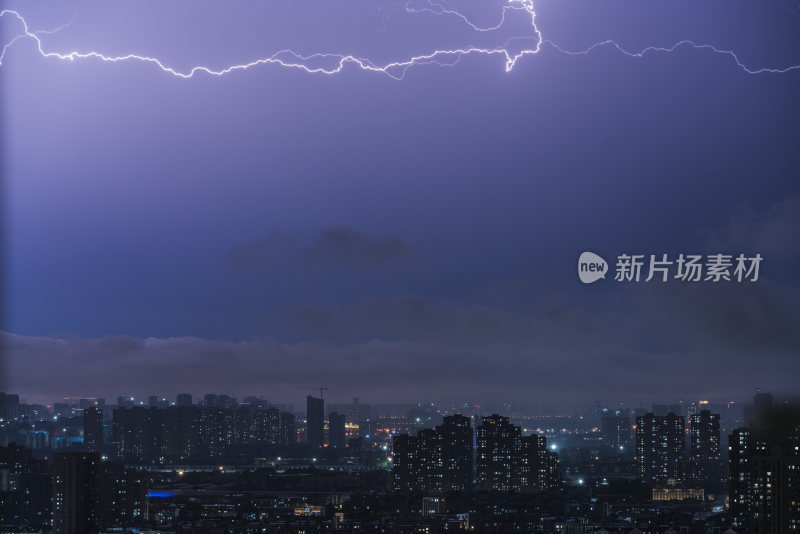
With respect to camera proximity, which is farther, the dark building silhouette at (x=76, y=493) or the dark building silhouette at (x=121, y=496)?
the dark building silhouette at (x=121, y=496)

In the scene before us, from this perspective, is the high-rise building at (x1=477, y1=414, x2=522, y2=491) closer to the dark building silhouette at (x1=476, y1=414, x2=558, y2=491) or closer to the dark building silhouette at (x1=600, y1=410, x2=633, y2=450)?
the dark building silhouette at (x1=476, y1=414, x2=558, y2=491)

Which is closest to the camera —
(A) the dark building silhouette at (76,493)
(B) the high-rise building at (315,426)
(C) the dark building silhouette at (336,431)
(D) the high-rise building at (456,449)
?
(A) the dark building silhouette at (76,493)

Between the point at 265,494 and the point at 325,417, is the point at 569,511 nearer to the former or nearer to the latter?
the point at 265,494

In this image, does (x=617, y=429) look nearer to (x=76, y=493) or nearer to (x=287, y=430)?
(x=287, y=430)

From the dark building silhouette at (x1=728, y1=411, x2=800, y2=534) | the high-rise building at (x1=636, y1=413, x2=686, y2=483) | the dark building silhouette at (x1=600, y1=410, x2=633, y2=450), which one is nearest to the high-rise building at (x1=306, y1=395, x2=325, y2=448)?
the dark building silhouette at (x1=600, y1=410, x2=633, y2=450)

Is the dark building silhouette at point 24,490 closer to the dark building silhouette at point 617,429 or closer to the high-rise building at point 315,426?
the dark building silhouette at point 617,429

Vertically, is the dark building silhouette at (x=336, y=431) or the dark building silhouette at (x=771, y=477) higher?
the dark building silhouette at (x=771, y=477)

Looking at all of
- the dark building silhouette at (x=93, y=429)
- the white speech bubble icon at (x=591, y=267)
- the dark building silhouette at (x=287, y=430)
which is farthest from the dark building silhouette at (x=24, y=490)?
the dark building silhouette at (x=287, y=430)

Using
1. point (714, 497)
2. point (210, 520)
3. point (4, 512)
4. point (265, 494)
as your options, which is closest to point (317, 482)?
point (265, 494)
